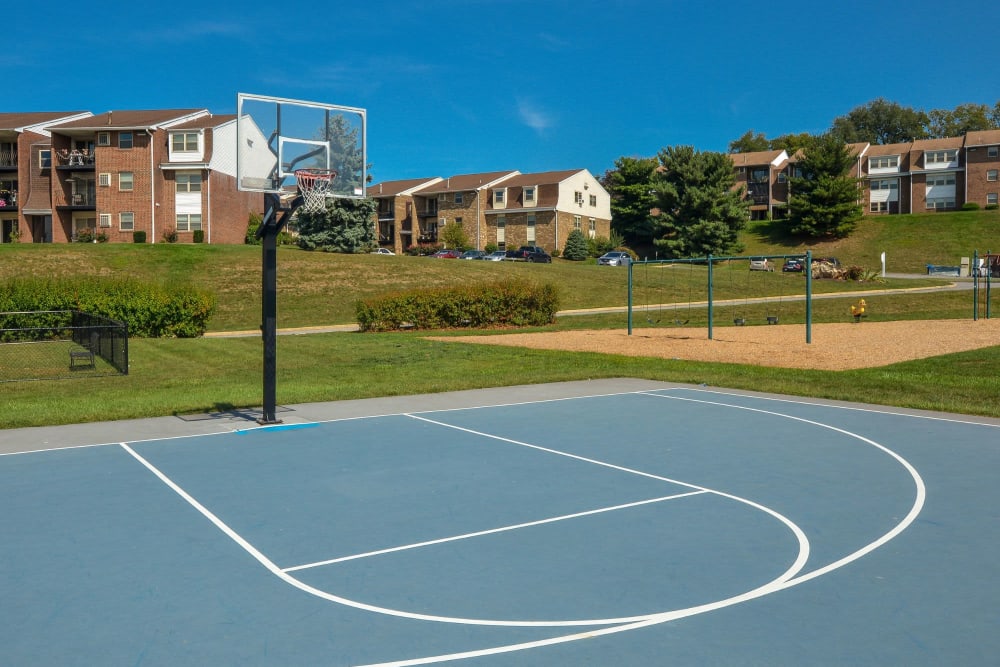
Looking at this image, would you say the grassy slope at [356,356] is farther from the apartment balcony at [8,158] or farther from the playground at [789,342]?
the apartment balcony at [8,158]

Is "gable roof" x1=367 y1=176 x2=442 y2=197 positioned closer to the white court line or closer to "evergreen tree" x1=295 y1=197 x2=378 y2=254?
"evergreen tree" x1=295 y1=197 x2=378 y2=254

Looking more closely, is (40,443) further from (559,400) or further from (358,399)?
(559,400)

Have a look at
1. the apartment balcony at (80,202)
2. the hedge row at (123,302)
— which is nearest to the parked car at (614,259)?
the apartment balcony at (80,202)

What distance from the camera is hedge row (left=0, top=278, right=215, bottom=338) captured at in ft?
92.8

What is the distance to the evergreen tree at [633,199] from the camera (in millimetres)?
86562

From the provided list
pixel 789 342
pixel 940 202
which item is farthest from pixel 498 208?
pixel 789 342

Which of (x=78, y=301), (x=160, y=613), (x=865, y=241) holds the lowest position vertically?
(x=160, y=613)

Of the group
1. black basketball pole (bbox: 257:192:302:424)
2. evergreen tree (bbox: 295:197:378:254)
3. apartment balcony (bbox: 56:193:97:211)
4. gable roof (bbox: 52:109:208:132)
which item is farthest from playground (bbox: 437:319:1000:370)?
apartment balcony (bbox: 56:193:97:211)

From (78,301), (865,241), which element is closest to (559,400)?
(78,301)

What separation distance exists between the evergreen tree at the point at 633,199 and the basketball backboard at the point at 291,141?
72.2 m

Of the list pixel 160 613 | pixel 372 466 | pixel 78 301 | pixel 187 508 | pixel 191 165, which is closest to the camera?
pixel 160 613

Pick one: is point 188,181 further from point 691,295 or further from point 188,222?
point 691,295

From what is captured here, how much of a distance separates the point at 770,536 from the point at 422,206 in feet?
285

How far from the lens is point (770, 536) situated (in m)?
7.57
